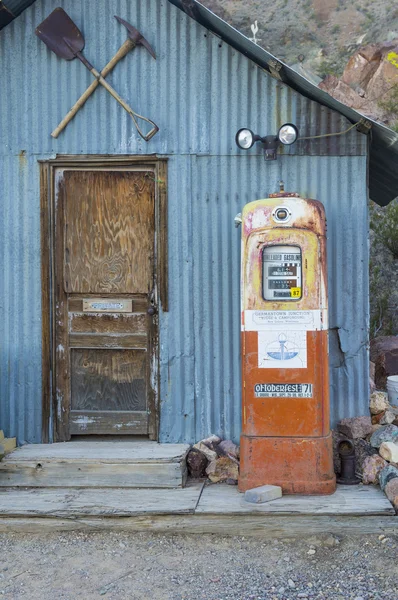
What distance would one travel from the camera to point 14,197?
21.1ft

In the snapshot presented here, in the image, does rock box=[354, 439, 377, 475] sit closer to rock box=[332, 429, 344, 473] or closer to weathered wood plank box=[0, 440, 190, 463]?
rock box=[332, 429, 344, 473]

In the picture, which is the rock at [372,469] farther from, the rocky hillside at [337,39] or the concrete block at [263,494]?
the rocky hillside at [337,39]

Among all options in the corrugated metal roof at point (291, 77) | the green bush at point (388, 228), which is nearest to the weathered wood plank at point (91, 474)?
the corrugated metal roof at point (291, 77)

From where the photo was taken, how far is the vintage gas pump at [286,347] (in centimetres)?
545

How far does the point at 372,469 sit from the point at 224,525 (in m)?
1.45

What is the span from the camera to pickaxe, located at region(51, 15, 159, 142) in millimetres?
6238

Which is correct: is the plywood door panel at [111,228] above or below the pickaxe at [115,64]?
below

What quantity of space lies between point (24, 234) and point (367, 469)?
373 centimetres

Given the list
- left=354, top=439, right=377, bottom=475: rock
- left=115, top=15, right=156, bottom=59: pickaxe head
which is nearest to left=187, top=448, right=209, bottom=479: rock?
left=354, top=439, right=377, bottom=475: rock

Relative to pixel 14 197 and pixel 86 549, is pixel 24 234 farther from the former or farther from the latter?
pixel 86 549

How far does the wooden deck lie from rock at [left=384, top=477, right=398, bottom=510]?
0.05 m

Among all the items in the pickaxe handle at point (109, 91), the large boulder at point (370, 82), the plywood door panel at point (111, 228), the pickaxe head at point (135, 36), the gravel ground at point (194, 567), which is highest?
the large boulder at point (370, 82)

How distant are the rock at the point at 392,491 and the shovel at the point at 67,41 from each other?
3.63 metres

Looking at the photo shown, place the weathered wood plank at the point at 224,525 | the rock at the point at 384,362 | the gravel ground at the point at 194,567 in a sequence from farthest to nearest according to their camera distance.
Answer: the rock at the point at 384,362 < the weathered wood plank at the point at 224,525 < the gravel ground at the point at 194,567
